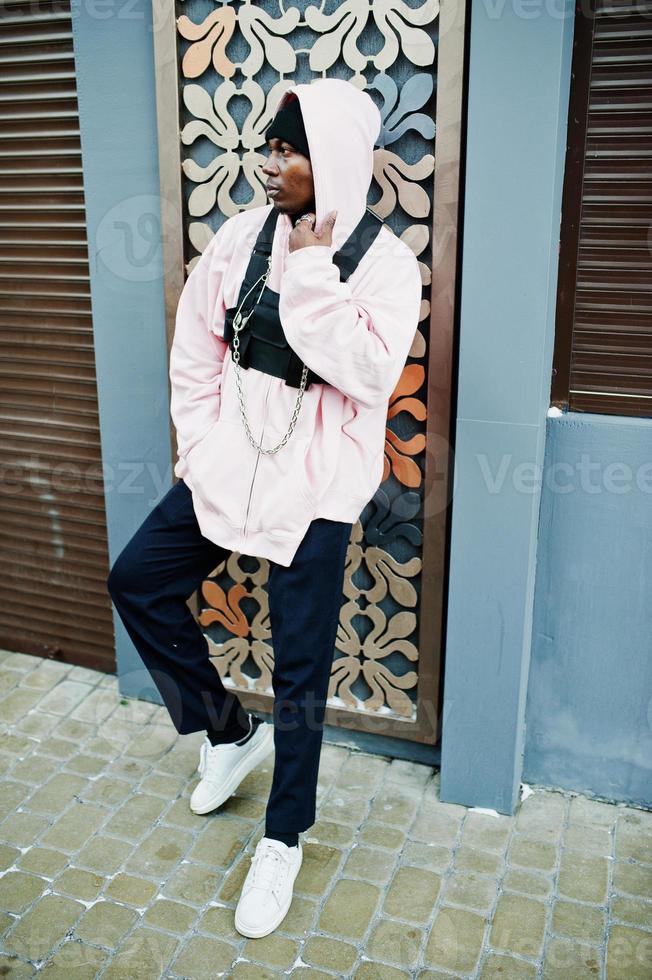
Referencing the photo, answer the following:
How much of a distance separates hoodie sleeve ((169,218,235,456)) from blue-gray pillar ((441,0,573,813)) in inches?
29.0

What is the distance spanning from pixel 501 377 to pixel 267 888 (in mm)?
1627

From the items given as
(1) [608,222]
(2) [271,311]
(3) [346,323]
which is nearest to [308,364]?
(3) [346,323]

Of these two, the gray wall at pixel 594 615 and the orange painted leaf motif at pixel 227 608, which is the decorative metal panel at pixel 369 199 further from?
the gray wall at pixel 594 615

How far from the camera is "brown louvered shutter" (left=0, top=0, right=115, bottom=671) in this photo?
11.3 feet

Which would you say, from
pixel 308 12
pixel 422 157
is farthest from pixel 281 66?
pixel 422 157

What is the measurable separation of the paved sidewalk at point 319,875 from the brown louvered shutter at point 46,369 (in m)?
0.64

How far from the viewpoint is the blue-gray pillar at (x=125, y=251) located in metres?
3.14

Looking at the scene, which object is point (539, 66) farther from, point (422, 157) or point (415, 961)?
point (415, 961)

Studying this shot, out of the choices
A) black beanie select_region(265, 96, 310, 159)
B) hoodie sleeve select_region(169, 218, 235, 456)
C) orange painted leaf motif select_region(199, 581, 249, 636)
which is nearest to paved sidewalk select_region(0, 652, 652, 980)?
orange painted leaf motif select_region(199, 581, 249, 636)

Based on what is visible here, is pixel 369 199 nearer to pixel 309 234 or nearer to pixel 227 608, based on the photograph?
pixel 309 234

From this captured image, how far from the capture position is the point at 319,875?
9.37 ft

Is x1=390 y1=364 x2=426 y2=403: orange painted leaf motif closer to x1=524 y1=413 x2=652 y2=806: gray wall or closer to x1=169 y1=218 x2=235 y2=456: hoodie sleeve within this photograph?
x1=524 y1=413 x2=652 y2=806: gray wall

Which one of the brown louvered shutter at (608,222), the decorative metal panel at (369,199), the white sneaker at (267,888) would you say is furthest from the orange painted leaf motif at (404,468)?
the white sneaker at (267,888)

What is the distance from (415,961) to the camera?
8.30ft
